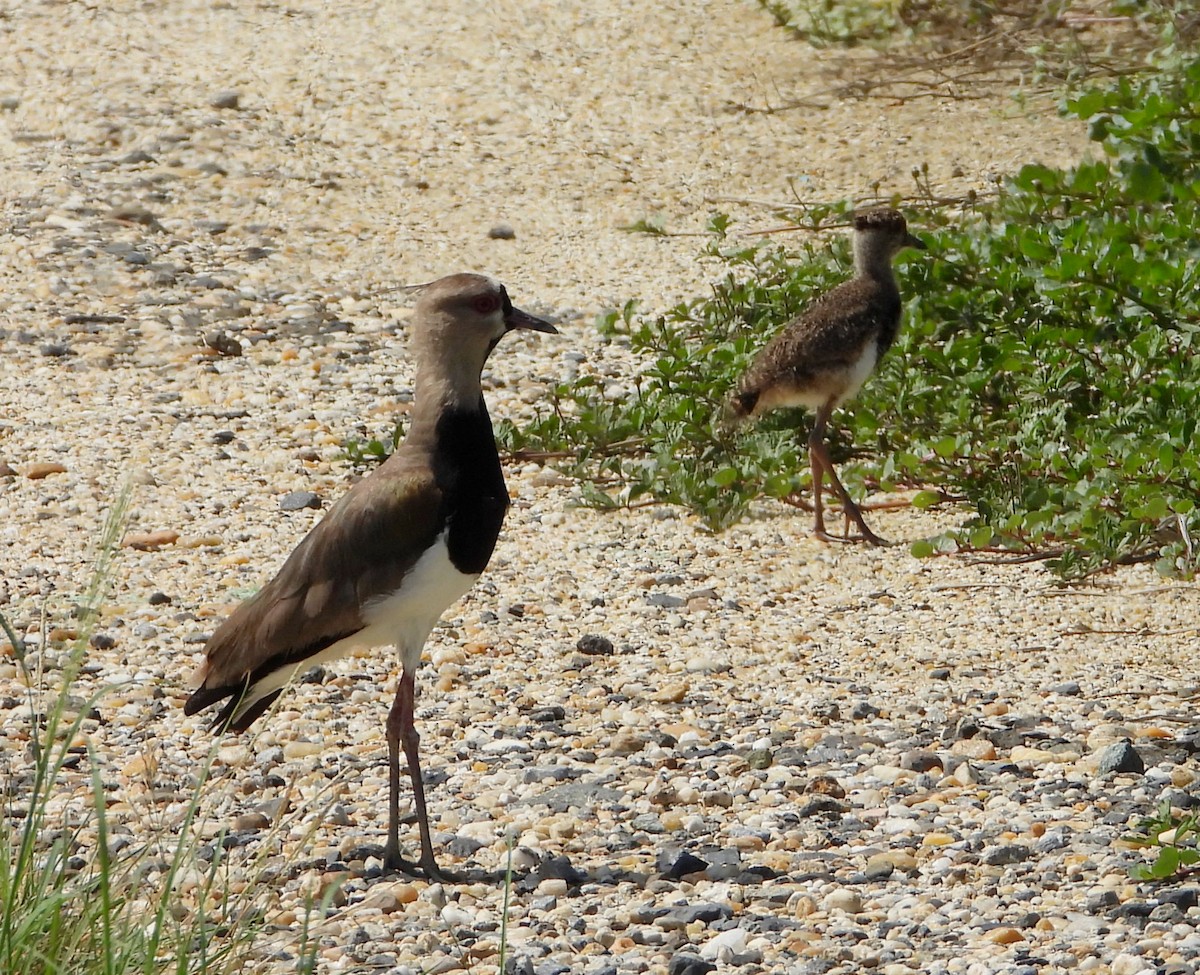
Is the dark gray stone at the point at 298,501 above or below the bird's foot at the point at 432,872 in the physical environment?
below

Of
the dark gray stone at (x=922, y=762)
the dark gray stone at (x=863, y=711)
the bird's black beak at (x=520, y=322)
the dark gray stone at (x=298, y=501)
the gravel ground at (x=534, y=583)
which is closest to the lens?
the gravel ground at (x=534, y=583)

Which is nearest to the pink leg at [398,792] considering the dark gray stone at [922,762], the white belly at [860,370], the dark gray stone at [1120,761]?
the dark gray stone at [922,762]

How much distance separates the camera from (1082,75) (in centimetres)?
1188

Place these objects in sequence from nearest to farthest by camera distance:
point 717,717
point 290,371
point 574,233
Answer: point 717,717, point 290,371, point 574,233

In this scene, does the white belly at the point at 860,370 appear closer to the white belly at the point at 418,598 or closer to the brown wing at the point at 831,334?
the brown wing at the point at 831,334

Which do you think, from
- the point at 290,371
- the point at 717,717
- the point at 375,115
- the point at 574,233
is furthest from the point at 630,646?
the point at 375,115

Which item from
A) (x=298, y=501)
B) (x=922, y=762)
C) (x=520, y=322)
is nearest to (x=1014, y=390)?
(x=922, y=762)

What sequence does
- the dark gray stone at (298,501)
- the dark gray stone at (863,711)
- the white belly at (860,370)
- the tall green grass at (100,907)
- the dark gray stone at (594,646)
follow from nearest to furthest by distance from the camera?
the tall green grass at (100,907), the dark gray stone at (863,711), the dark gray stone at (594,646), the white belly at (860,370), the dark gray stone at (298,501)

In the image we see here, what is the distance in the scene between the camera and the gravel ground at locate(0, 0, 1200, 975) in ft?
15.0

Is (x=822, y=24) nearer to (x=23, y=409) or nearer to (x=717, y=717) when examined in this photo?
(x=23, y=409)

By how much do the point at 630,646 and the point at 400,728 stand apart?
1.41 m

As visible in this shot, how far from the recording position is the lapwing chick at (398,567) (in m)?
4.97

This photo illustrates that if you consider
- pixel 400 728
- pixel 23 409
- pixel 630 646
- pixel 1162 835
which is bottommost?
pixel 23 409

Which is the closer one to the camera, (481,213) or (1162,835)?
(1162,835)
